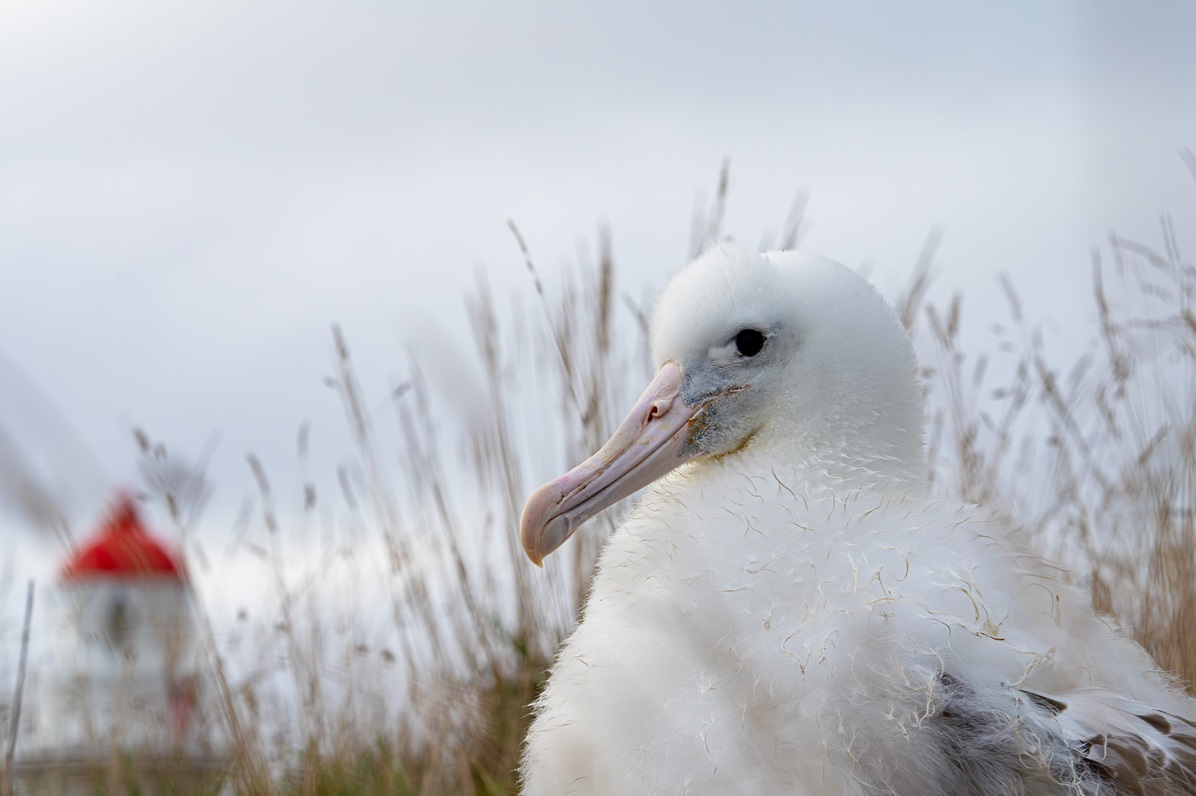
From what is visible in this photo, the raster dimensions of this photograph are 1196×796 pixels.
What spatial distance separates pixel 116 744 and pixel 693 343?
86.2 inches

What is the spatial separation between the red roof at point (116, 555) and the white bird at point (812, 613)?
1.08m

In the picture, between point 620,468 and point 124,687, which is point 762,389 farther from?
point 124,687

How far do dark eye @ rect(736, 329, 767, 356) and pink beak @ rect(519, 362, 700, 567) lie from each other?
0.14 metres

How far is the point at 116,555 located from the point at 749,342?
2.13m

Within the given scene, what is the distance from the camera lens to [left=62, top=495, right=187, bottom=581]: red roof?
270 cm

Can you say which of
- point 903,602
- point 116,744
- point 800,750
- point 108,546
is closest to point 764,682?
point 800,750

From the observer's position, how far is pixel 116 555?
343 centimetres

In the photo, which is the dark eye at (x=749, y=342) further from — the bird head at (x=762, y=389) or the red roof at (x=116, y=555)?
the red roof at (x=116, y=555)

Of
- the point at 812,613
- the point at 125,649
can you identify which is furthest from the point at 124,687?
the point at 812,613

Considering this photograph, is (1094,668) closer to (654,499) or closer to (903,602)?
(903,602)

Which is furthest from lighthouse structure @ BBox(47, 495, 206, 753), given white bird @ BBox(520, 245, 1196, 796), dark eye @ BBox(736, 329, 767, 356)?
dark eye @ BBox(736, 329, 767, 356)

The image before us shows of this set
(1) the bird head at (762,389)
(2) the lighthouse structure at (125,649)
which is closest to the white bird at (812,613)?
(1) the bird head at (762,389)

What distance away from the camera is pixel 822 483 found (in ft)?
6.45

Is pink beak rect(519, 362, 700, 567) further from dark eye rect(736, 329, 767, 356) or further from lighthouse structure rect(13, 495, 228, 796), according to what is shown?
lighthouse structure rect(13, 495, 228, 796)
